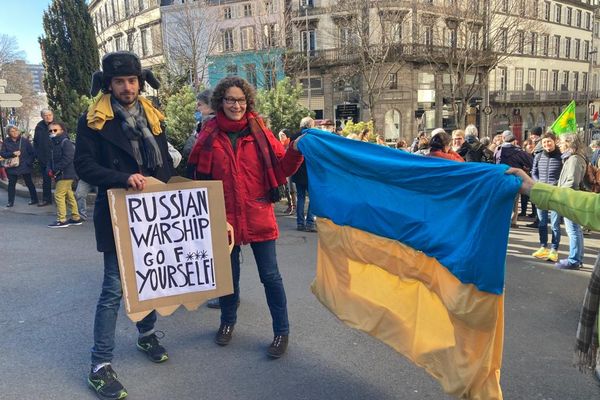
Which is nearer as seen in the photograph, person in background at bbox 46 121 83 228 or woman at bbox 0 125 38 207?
person in background at bbox 46 121 83 228

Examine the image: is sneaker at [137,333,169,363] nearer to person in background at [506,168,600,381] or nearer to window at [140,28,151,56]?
person in background at [506,168,600,381]

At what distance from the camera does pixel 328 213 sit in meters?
3.40

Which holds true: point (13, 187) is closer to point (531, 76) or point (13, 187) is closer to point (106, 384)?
point (106, 384)

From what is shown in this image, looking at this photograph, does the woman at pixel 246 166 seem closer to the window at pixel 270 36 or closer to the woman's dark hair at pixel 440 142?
the woman's dark hair at pixel 440 142

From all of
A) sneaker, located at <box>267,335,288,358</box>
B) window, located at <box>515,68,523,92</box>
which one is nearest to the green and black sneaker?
sneaker, located at <box>267,335,288,358</box>

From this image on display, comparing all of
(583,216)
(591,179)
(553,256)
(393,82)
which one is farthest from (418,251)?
(393,82)

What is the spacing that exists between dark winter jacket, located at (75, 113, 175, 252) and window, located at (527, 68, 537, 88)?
49.7 m

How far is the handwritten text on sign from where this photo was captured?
9.93 ft

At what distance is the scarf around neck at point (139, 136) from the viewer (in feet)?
9.91

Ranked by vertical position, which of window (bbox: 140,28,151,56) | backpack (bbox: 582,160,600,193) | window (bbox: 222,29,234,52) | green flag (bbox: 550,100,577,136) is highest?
window (bbox: 140,28,151,56)

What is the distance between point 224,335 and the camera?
12.2 feet

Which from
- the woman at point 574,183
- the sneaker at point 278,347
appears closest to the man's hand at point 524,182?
the sneaker at point 278,347

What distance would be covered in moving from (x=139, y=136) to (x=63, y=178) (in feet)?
20.4

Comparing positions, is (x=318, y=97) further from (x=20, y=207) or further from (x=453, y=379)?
(x=453, y=379)
